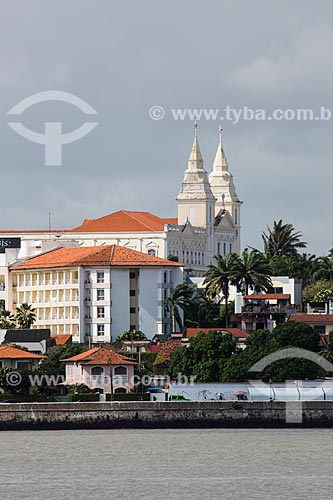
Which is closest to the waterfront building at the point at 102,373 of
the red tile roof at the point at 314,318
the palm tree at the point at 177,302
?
the red tile roof at the point at 314,318

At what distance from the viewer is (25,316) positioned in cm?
14825

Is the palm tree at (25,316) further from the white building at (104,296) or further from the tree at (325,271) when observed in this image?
the tree at (325,271)

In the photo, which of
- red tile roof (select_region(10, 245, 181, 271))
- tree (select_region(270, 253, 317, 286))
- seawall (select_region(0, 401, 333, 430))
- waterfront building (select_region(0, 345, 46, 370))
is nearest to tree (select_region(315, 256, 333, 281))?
tree (select_region(270, 253, 317, 286))

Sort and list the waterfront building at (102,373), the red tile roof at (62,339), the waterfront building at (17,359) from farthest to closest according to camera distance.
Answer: the red tile roof at (62,339)
the waterfront building at (17,359)
the waterfront building at (102,373)

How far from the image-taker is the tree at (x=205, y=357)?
377 feet

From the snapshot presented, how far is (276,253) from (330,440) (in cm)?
9681

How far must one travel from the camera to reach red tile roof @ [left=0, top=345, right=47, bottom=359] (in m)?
122

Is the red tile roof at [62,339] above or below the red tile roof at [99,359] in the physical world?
above

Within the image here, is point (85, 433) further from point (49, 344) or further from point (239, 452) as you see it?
point (49, 344)

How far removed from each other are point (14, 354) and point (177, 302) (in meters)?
29.7

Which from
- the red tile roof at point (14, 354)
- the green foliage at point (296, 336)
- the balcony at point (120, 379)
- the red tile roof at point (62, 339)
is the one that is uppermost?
the red tile roof at point (62, 339)

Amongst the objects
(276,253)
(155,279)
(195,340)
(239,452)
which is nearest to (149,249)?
(276,253)

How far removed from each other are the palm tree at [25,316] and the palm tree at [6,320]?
0.57m

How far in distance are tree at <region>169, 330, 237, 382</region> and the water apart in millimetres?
16554
